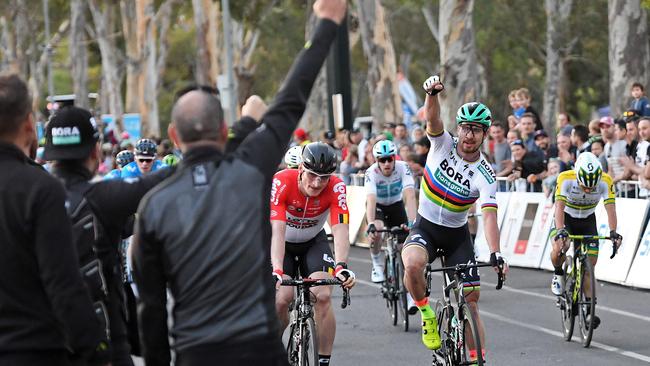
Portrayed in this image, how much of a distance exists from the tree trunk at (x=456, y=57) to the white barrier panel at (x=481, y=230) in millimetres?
6364

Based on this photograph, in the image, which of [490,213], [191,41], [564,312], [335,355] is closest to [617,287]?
[564,312]

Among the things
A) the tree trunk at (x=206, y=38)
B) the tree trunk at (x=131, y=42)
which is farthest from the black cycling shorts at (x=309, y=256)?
the tree trunk at (x=131, y=42)

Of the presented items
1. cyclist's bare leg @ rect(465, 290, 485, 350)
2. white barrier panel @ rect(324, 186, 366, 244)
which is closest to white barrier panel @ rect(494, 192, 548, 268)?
white barrier panel @ rect(324, 186, 366, 244)

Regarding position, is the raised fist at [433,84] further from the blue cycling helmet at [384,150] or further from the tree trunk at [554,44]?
the tree trunk at [554,44]

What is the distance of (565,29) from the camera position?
178ft

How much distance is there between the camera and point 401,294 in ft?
47.4

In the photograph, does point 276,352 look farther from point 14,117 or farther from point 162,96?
point 162,96

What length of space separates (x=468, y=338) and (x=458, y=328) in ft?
0.34

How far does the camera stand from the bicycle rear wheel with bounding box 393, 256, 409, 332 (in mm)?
14102

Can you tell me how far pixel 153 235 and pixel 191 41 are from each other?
74741 millimetres

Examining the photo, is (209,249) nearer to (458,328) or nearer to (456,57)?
(458,328)

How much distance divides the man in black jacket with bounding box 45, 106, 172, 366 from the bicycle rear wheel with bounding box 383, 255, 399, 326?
907cm

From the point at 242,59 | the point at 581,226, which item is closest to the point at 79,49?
the point at 242,59

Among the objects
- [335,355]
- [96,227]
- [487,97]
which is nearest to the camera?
[96,227]
